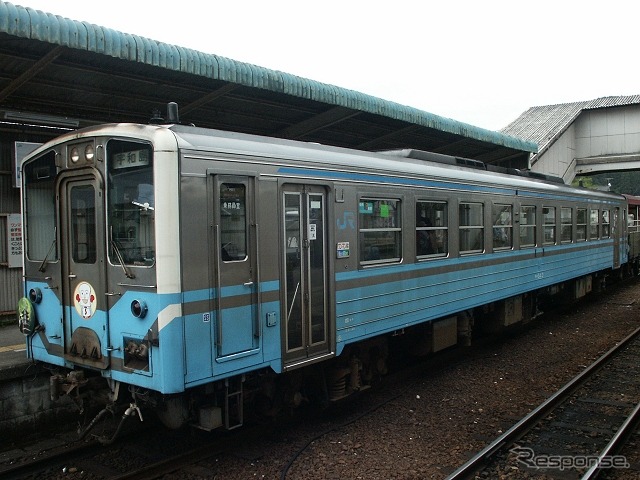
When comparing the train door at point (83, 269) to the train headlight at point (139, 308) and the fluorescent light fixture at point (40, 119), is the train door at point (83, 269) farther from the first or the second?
the fluorescent light fixture at point (40, 119)

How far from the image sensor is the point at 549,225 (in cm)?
1209

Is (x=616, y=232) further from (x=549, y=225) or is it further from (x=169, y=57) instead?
(x=169, y=57)

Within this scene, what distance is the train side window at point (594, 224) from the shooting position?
49.2 ft

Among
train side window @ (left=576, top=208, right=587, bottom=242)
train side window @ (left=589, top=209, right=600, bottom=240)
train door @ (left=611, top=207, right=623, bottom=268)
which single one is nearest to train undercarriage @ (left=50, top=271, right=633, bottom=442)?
train side window @ (left=576, top=208, right=587, bottom=242)

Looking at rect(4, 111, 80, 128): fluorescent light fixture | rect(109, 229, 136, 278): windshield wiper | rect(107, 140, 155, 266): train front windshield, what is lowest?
rect(109, 229, 136, 278): windshield wiper

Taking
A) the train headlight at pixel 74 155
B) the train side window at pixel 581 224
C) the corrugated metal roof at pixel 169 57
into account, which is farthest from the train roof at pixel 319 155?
the train side window at pixel 581 224

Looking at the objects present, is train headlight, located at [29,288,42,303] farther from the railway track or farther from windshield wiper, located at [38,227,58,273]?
the railway track

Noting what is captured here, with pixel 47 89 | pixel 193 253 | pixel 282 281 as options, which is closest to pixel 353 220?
pixel 282 281

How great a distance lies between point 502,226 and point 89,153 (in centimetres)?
713

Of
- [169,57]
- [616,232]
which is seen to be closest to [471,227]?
[169,57]

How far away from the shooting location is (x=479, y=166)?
392 inches

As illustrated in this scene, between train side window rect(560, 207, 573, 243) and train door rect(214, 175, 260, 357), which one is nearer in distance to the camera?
train door rect(214, 175, 260, 357)

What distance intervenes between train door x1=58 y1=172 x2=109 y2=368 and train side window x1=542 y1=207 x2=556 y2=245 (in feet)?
30.4

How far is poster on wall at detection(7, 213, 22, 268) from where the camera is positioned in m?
9.76
